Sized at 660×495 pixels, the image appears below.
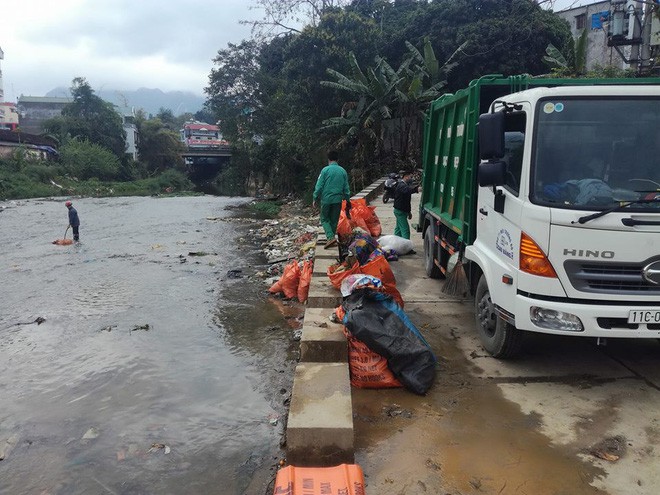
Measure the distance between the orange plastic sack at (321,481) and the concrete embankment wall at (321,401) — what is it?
0.55 feet

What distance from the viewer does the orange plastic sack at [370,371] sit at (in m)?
4.11

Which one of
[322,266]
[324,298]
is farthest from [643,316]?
[322,266]

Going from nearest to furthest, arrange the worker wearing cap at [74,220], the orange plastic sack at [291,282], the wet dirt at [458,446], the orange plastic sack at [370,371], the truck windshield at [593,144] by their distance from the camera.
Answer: the wet dirt at [458,446], the truck windshield at [593,144], the orange plastic sack at [370,371], the orange plastic sack at [291,282], the worker wearing cap at [74,220]

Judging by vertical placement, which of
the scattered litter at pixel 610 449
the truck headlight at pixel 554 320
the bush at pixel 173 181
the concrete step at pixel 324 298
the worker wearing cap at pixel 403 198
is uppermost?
the worker wearing cap at pixel 403 198

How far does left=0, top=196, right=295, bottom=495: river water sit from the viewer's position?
387 centimetres

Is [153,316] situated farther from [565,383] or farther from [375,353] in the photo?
[565,383]

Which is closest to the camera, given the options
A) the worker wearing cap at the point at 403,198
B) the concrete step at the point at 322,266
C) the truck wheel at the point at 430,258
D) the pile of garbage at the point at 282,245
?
the concrete step at the point at 322,266

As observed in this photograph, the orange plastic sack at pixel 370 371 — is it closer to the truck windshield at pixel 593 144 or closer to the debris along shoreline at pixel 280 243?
the truck windshield at pixel 593 144

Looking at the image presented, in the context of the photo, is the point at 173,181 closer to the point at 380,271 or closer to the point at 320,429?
the point at 380,271

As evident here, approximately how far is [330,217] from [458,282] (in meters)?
2.90

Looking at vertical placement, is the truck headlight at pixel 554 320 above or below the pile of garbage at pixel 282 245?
above

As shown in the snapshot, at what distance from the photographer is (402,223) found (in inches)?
335

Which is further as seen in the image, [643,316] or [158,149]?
[158,149]

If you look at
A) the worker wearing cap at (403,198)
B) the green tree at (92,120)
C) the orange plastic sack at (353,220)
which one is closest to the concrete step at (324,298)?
the orange plastic sack at (353,220)
